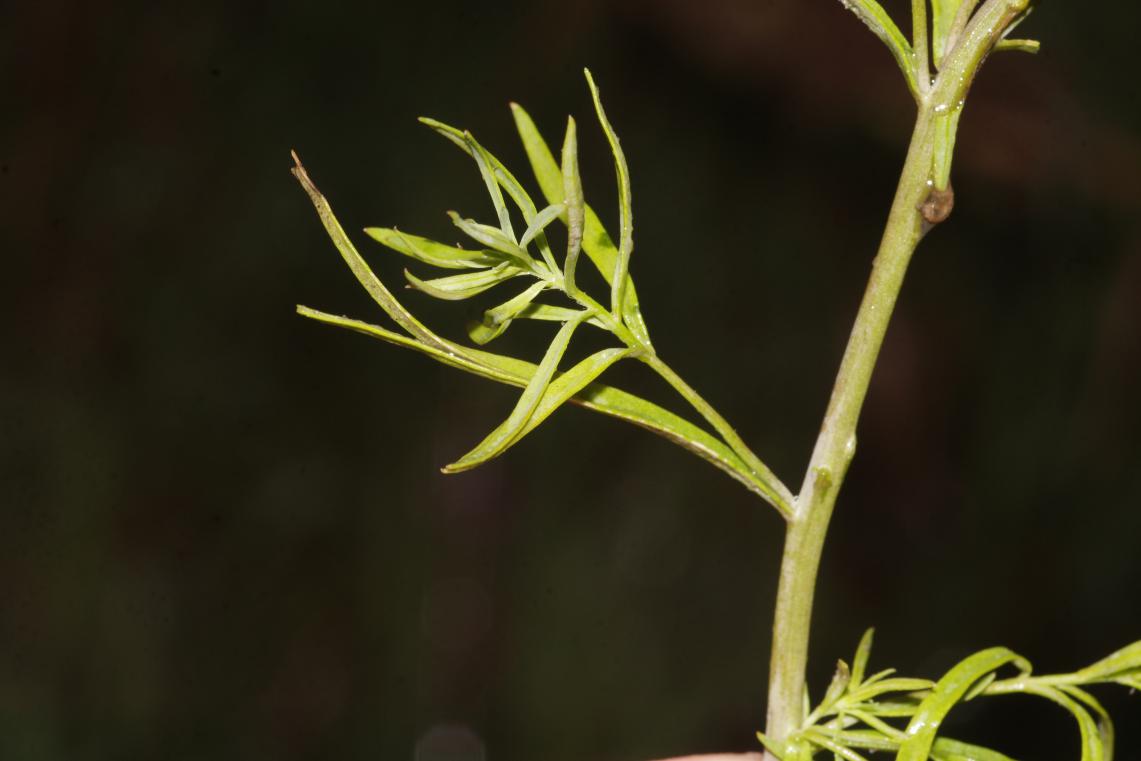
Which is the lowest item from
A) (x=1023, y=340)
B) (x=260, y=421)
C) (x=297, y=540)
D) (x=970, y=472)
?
(x=297, y=540)

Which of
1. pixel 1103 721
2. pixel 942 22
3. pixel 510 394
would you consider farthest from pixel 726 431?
pixel 510 394

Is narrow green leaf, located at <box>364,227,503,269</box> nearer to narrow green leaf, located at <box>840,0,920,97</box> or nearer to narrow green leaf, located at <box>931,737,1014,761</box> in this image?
narrow green leaf, located at <box>840,0,920,97</box>

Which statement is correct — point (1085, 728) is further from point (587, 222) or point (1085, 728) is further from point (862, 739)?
point (587, 222)

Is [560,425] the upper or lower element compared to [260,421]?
upper

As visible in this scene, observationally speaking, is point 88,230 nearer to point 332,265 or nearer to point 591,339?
point 332,265

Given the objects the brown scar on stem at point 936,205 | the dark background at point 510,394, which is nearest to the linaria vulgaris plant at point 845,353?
the brown scar on stem at point 936,205

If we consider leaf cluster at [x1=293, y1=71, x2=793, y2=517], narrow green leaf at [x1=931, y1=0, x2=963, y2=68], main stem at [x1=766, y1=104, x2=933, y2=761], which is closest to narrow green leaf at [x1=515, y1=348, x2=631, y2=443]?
leaf cluster at [x1=293, y1=71, x2=793, y2=517]

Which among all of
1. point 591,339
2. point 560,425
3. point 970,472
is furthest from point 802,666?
point 970,472
